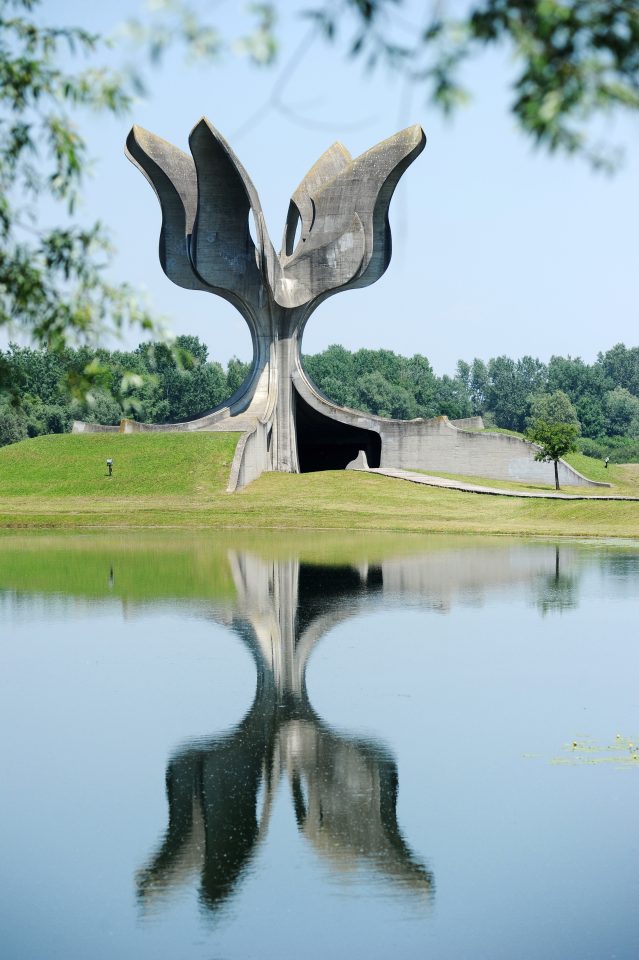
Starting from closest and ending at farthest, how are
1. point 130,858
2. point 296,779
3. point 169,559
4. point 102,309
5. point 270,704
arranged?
point 102,309 < point 130,858 < point 296,779 < point 270,704 < point 169,559

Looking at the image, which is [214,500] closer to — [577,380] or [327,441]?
[327,441]

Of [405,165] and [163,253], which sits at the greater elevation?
[405,165]

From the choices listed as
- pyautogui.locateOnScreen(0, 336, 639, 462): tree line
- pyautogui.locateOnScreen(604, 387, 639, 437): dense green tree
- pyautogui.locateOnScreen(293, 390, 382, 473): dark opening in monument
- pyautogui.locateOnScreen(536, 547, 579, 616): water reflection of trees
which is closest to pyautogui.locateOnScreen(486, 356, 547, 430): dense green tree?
pyautogui.locateOnScreen(0, 336, 639, 462): tree line

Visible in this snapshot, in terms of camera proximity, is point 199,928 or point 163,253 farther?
point 163,253

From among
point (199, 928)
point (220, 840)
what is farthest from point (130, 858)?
point (199, 928)

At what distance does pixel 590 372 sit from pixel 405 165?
6967cm

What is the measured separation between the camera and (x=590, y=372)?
11062 cm

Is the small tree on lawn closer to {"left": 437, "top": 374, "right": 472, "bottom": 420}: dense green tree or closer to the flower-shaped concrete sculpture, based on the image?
the flower-shaped concrete sculpture

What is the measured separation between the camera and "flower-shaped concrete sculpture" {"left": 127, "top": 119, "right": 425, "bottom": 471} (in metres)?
43.1

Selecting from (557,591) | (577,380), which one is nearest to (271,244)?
(557,591)

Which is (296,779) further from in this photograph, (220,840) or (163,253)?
(163,253)

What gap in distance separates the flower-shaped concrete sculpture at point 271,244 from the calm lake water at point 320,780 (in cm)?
2913

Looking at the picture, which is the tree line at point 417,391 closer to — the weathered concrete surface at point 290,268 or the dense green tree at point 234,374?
the dense green tree at point 234,374

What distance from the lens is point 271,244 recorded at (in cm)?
4322
